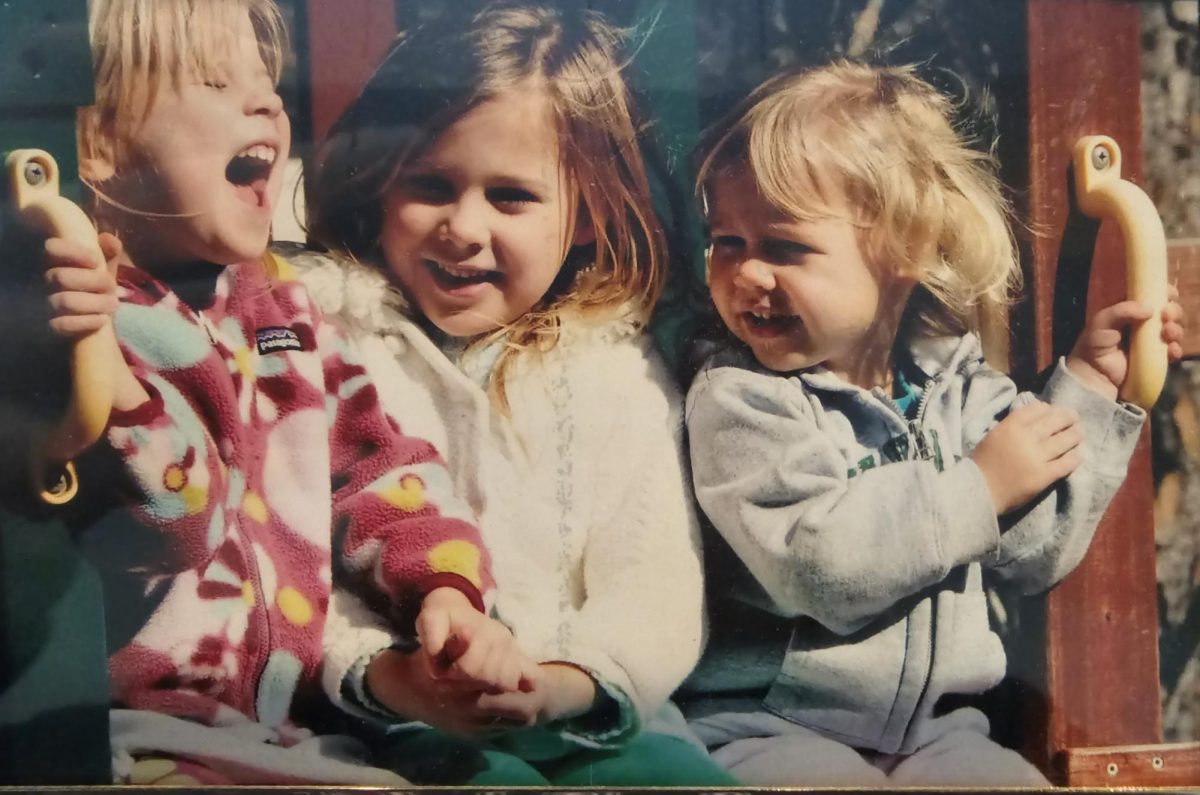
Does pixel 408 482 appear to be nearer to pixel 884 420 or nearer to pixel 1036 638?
pixel 884 420

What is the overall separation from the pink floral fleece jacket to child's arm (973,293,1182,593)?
0.83 m

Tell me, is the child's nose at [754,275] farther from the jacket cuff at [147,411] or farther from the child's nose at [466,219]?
the jacket cuff at [147,411]

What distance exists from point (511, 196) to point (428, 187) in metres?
0.12

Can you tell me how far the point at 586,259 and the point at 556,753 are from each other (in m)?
0.75

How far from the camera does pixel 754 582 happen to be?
182cm

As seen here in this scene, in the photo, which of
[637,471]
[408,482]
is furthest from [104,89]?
[637,471]

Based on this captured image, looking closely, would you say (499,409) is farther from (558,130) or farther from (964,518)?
(964,518)

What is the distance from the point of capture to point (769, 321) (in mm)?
1815

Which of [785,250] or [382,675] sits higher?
[785,250]

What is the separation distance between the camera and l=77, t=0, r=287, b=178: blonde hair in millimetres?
1763

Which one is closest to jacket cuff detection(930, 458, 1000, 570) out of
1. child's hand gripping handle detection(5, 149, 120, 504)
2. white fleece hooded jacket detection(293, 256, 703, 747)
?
white fleece hooded jacket detection(293, 256, 703, 747)

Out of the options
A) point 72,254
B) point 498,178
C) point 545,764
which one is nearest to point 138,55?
point 72,254

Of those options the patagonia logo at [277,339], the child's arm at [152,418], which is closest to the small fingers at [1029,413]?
the patagonia logo at [277,339]

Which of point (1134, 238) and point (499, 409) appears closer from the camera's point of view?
point (499, 409)
